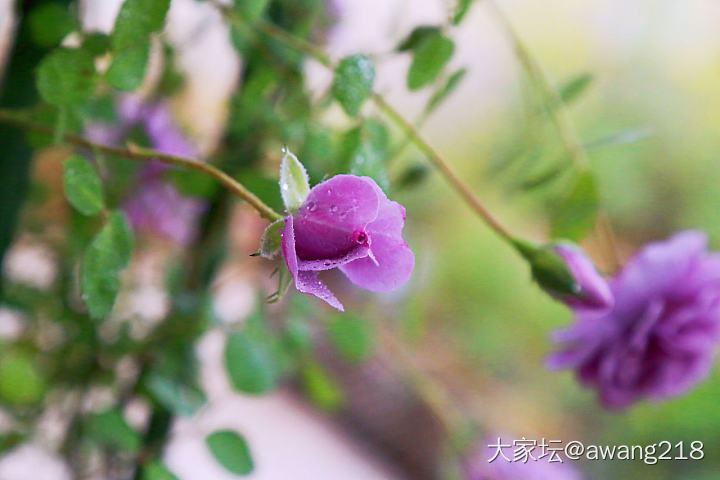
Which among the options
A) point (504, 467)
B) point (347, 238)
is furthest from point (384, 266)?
point (504, 467)

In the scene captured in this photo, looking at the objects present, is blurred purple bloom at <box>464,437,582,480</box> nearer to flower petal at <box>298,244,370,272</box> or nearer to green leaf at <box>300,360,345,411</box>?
green leaf at <box>300,360,345,411</box>

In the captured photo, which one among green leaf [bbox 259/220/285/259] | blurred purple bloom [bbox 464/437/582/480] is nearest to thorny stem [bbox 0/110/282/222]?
green leaf [bbox 259/220/285/259]

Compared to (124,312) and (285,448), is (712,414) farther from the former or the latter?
(124,312)

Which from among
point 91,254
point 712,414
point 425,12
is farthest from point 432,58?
point 712,414

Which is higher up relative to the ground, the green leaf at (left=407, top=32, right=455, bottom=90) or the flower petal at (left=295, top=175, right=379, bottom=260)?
the green leaf at (left=407, top=32, right=455, bottom=90)

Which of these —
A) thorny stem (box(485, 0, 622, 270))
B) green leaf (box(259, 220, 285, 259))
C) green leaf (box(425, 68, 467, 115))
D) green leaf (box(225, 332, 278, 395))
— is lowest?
green leaf (box(259, 220, 285, 259))

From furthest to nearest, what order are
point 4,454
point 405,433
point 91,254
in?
1. point 405,433
2. point 4,454
3. point 91,254

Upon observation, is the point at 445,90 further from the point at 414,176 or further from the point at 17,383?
the point at 17,383
